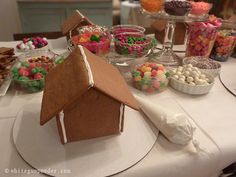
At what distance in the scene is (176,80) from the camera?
0.81 meters

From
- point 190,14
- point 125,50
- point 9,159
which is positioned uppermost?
point 190,14

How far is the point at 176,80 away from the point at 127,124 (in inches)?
11.0

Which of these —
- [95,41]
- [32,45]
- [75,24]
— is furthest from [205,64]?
[32,45]

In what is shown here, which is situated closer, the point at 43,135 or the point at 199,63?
the point at 43,135

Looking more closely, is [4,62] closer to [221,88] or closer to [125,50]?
[125,50]

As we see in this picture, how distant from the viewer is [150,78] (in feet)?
2.55

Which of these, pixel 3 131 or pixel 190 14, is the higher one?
pixel 190 14

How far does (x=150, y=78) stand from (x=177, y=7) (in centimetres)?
35

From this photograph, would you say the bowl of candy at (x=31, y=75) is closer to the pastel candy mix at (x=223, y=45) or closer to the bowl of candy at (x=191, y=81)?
the bowl of candy at (x=191, y=81)

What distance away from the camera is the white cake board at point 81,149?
1.66 ft

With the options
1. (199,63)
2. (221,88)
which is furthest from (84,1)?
(221,88)

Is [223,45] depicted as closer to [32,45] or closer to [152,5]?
[152,5]

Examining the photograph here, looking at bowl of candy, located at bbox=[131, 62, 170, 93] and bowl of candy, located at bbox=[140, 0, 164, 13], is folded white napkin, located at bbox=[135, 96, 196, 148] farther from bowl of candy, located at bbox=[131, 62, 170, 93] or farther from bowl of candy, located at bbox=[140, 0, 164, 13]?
bowl of candy, located at bbox=[140, 0, 164, 13]

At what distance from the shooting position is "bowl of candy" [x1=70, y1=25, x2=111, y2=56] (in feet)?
2.84
